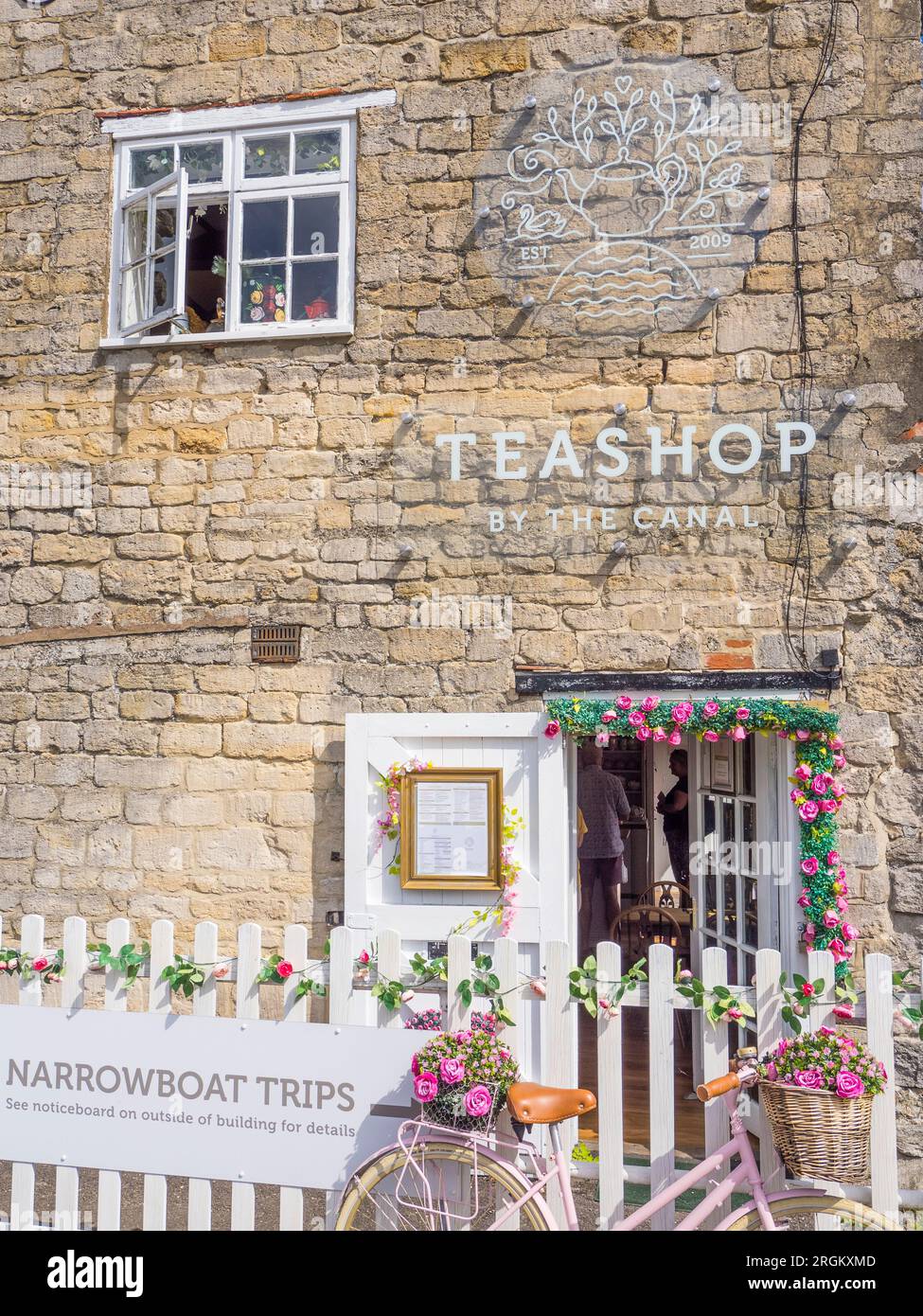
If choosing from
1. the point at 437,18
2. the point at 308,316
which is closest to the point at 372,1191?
the point at 308,316

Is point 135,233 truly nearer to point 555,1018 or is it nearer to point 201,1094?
point 201,1094

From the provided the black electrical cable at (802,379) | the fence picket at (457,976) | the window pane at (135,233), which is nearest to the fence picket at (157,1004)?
the fence picket at (457,976)

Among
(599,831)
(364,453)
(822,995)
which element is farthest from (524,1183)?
(599,831)

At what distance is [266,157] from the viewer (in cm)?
582

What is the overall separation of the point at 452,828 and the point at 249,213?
358cm

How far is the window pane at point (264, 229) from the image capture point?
580cm

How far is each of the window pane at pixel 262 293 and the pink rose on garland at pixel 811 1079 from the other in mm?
4586

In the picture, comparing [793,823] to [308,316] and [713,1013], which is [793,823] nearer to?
[713,1013]

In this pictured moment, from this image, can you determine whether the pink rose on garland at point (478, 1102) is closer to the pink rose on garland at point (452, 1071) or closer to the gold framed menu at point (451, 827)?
the pink rose on garland at point (452, 1071)

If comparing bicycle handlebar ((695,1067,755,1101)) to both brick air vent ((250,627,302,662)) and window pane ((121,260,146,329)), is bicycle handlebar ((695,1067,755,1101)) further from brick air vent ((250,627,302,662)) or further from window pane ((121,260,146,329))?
window pane ((121,260,146,329))

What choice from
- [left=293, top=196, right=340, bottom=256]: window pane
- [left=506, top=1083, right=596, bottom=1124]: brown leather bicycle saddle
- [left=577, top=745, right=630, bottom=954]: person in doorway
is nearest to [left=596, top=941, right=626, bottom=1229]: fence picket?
[left=506, top=1083, right=596, bottom=1124]: brown leather bicycle saddle

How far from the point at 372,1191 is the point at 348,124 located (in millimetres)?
5245

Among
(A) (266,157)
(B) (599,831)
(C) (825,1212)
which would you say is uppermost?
(A) (266,157)

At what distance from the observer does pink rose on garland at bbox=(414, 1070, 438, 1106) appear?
3.27m
